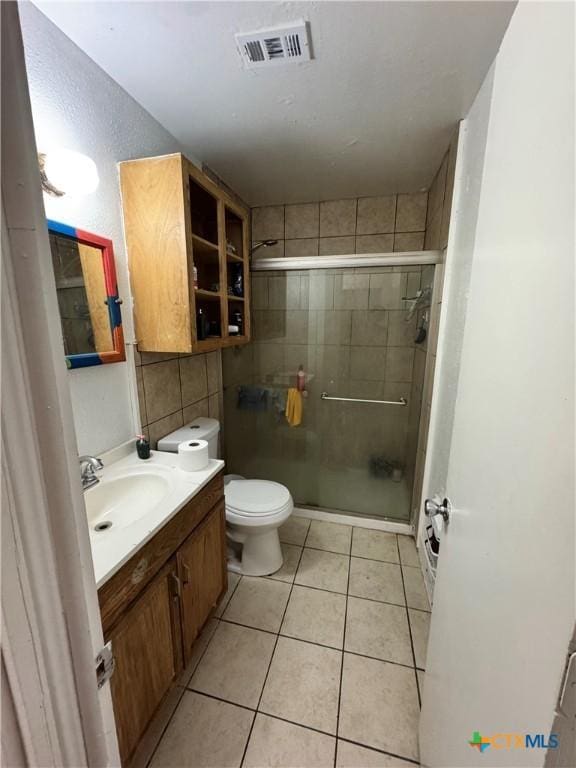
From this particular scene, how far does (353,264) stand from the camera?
1.99m

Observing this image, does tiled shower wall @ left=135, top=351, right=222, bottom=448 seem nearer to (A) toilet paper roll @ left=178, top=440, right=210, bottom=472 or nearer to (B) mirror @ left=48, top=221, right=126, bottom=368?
(B) mirror @ left=48, top=221, right=126, bottom=368

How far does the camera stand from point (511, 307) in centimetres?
54

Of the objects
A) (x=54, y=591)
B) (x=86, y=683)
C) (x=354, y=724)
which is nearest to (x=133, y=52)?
(x=54, y=591)

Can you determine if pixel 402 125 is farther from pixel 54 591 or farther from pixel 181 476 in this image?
pixel 54 591

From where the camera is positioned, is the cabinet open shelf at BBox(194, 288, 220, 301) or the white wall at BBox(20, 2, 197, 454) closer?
the white wall at BBox(20, 2, 197, 454)

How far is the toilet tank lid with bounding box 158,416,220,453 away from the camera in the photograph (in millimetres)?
1502

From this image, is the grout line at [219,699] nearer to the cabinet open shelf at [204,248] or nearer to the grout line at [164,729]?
the grout line at [164,729]

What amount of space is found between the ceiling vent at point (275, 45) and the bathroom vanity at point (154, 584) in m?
1.50

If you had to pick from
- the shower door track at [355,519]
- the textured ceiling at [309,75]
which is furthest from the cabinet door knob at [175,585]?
the textured ceiling at [309,75]

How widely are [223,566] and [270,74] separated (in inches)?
79.7

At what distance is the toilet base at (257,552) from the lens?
1685 millimetres

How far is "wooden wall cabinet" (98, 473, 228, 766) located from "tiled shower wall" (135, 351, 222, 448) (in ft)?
1.53

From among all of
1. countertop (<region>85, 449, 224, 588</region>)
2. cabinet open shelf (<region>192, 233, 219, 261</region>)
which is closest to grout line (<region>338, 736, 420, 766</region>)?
countertop (<region>85, 449, 224, 588</region>)

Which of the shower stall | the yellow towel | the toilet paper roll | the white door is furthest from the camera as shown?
the yellow towel
